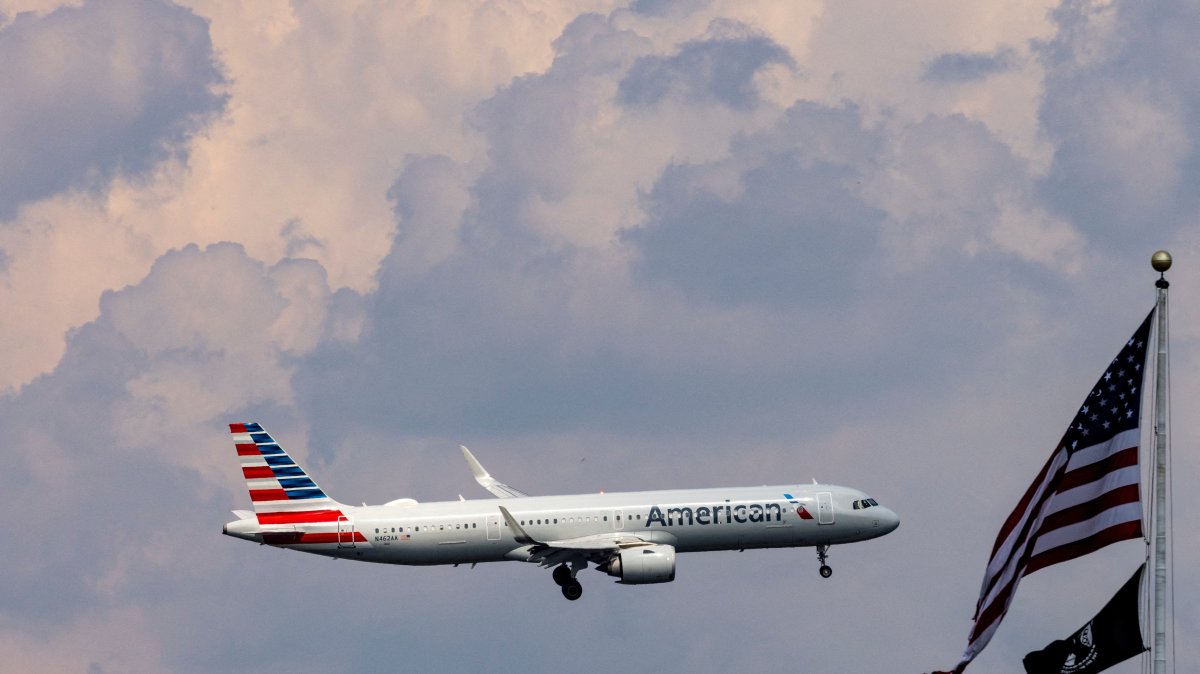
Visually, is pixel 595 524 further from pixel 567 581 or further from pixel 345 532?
pixel 345 532

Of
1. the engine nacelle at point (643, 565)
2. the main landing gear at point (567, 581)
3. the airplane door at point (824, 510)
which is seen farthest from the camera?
the main landing gear at point (567, 581)

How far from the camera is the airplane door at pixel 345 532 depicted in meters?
121

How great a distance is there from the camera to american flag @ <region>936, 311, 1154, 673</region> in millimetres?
56844

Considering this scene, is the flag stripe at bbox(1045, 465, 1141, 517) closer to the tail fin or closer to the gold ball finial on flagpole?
the gold ball finial on flagpole

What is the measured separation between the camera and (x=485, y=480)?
141 m

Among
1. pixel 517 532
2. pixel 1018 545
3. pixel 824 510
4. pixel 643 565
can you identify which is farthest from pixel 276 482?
pixel 1018 545

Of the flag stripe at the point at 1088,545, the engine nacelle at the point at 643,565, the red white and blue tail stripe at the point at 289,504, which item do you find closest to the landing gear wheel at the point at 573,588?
the engine nacelle at the point at 643,565

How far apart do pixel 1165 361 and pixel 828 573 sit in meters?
68.6

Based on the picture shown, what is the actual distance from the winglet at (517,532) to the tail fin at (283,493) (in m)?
10.1

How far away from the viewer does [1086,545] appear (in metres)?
57.8

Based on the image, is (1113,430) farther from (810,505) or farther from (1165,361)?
(810,505)

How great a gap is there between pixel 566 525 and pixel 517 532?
3.59 m

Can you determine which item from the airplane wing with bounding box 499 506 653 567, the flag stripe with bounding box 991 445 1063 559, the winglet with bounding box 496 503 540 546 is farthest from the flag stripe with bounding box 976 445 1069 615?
the airplane wing with bounding box 499 506 653 567

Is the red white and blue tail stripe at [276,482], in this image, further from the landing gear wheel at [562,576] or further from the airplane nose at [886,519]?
the airplane nose at [886,519]
